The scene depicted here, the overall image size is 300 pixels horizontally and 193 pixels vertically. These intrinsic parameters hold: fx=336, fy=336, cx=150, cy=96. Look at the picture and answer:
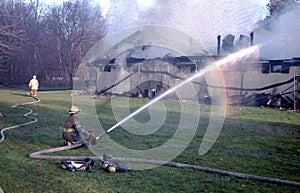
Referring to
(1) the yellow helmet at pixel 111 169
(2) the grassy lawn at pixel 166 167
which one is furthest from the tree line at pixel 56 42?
(1) the yellow helmet at pixel 111 169

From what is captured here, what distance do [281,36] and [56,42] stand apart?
35005 millimetres

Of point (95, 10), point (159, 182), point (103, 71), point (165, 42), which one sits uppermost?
point (95, 10)

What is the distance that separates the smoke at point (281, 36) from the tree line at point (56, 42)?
25909 millimetres

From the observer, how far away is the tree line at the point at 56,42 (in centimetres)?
4916

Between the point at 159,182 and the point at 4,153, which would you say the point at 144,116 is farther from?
the point at 159,182

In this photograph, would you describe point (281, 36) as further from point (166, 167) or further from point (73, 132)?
point (166, 167)

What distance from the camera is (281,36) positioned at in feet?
97.5

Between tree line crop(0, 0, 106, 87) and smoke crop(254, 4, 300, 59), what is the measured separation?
85.0 ft

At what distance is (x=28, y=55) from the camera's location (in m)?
50.3

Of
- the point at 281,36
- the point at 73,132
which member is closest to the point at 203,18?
the point at 281,36

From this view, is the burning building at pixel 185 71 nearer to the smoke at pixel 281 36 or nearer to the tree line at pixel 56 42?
the smoke at pixel 281 36

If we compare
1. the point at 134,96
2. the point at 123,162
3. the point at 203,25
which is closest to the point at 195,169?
the point at 123,162

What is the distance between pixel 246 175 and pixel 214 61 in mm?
18627

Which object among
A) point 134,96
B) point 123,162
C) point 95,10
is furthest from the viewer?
point 95,10
